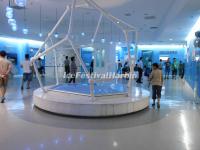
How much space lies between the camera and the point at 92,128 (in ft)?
15.6

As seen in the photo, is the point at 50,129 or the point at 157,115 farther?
the point at 157,115

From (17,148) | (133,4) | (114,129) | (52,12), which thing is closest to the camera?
(17,148)

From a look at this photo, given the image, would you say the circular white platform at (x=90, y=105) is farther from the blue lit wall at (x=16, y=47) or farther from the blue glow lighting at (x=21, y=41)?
the blue glow lighting at (x=21, y=41)

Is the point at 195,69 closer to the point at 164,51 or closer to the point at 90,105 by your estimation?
the point at 90,105

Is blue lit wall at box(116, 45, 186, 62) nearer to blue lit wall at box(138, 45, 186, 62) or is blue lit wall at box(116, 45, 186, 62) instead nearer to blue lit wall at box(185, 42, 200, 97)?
blue lit wall at box(138, 45, 186, 62)

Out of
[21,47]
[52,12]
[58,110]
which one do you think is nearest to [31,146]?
[58,110]

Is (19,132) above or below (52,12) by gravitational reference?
below

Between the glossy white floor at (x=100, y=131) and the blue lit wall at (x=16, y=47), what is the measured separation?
15290 millimetres

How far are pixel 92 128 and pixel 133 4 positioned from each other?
6.96 m

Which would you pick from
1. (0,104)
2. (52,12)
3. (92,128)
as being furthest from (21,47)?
(92,128)

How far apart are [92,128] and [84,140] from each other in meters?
0.77

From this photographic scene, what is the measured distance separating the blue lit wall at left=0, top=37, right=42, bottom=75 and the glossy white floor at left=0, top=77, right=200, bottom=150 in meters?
15.3

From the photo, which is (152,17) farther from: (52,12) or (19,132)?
(19,132)

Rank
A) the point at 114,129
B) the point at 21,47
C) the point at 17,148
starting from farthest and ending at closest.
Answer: the point at 21,47 < the point at 114,129 < the point at 17,148
